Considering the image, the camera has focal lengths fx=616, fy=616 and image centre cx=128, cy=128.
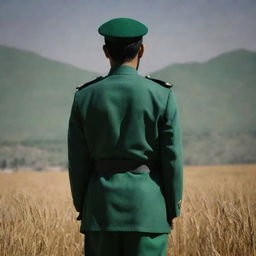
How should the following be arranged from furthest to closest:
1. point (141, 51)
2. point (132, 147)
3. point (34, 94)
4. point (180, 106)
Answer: point (180, 106)
point (34, 94)
point (141, 51)
point (132, 147)

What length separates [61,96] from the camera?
61.0 meters

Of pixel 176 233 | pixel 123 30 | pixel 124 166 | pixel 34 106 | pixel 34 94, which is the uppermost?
pixel 34 94

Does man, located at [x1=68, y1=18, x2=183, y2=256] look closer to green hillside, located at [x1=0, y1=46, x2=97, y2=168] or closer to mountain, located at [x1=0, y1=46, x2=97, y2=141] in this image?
green hillside, located at [x1=0, y1=46, x2=97, y2=168]

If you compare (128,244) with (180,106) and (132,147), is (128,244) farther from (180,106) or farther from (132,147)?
(180,106)

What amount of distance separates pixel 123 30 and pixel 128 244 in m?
0.96

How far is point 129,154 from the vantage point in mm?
2689

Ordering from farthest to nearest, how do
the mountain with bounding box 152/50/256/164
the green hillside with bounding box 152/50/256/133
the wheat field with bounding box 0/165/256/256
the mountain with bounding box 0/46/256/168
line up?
the green hillside with bounding box 152/50/256/133 < the mountain with bounding box 152/50/256/164 < the mountain with bounding box 0/46/256/168 < the wheat field with bounding box 0/165/256/256

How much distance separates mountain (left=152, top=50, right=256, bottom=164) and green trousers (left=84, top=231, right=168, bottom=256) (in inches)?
1734

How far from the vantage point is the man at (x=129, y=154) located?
2697mm

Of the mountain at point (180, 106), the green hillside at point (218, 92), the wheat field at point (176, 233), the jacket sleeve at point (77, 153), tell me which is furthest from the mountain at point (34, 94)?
the jacket sleeve at point (77, 153)

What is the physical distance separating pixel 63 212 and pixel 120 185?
7.57 feet

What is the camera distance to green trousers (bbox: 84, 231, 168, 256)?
268 cm

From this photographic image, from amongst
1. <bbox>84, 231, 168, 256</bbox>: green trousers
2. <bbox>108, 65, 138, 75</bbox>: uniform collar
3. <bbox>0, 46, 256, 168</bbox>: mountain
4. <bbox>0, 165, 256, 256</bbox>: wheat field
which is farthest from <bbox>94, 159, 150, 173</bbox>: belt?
<bbox>0, 46, 256, 168</bbox>: mountain

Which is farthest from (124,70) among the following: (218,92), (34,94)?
(218,92)
